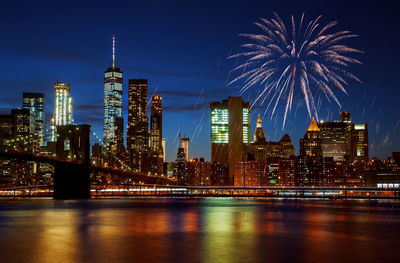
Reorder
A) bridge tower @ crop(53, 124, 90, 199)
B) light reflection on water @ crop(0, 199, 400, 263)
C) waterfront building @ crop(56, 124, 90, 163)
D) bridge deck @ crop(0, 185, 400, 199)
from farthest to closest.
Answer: bridge deck @ crop(0, 185, 400, 199) → waterfront building @ crop(56, 124, 90, 163) → bridge tower @ crop(53, 124, 90, 199) → light reflection on water @ crop(0, 199, 400, 263)

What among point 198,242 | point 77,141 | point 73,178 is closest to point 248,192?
point 77,141

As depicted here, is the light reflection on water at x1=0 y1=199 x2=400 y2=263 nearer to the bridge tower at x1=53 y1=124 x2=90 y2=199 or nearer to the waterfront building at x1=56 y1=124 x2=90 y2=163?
the bridge tower at x1=53 y1=124 x2=90 y2=199

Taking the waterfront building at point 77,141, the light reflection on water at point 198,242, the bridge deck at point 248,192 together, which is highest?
the waterfront building at point 77,141

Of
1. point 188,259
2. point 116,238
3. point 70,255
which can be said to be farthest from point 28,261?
point 116,238

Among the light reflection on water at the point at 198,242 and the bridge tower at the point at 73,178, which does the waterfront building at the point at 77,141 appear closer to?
the bridge tower at the point at 73,178

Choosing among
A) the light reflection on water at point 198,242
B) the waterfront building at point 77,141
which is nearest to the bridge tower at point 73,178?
the waterfront building at point 77,141

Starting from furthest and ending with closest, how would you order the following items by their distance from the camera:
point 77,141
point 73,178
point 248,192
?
point 248,192 < point 77,141 < point 73,178

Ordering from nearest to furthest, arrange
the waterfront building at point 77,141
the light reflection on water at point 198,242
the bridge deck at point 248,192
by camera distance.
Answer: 1. the light reflection on water at point 198,242
2. the waterfront building at point 77,141
3. the bridge deck at point 248,192

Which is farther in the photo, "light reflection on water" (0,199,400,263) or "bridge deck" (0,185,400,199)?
"bridge deck" (0,185,400,199)

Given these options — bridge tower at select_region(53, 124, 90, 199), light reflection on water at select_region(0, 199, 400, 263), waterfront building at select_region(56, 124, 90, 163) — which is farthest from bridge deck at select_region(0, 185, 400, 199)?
light reflection on water at select_region(0, 199, 400, 263)

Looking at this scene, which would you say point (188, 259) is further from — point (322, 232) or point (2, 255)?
point (322, 232)

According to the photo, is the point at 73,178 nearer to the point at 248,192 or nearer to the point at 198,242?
the point at 248,192
